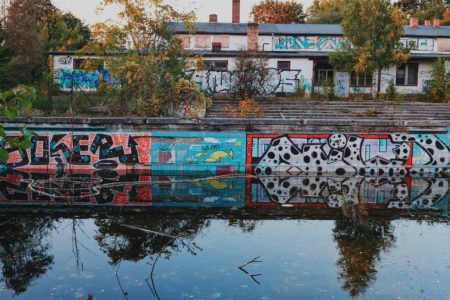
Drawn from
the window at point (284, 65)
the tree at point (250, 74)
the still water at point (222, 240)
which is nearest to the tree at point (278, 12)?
the window at point (284, 65)

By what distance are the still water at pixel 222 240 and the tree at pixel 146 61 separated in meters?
4.65

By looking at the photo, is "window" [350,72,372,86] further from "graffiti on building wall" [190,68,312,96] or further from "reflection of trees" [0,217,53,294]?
"reflection of trees" [0,217,53,294]

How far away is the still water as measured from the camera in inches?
368

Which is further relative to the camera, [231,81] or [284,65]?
[284,65]

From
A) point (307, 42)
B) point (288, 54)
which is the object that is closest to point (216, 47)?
point (288, 54)

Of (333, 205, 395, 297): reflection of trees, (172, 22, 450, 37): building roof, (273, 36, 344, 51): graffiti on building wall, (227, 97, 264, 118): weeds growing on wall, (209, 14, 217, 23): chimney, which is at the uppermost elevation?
(209, 14, 217, 23): chimney

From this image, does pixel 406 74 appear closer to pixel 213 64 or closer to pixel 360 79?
pixel 360 79

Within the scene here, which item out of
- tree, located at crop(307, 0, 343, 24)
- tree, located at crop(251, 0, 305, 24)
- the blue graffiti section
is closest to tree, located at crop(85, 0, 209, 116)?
the blue graffiti section

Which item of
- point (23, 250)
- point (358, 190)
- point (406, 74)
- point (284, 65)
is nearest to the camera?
point (23, 250)

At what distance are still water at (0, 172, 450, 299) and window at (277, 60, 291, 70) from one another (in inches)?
646

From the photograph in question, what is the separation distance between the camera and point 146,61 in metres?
22.9

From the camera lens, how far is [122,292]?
9.05 m

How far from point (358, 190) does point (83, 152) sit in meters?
11.0

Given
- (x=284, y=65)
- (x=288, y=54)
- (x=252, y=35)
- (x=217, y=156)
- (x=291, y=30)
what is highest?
(x=291, y=30)
